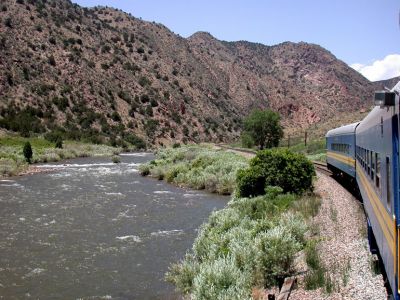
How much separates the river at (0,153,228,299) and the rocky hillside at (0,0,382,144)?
129ft

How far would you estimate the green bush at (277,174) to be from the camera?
78.3ft

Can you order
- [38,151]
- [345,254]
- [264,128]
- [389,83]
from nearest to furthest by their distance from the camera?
[345,254] < [38,151] < [264,128] < [389,83]

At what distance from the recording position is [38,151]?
55.8 m

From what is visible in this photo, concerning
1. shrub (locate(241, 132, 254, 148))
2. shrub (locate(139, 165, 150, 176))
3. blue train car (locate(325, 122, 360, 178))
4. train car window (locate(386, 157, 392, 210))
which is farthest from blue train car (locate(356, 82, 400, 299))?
shrub (locate(241, 132, 254, 148))

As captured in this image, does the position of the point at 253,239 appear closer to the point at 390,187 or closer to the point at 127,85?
the point at 390,187

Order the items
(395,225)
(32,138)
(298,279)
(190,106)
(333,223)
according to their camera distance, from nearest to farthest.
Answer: (395,225)
(298,279)
(333,223)
(32,138)
(190,106)

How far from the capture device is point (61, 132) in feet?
231

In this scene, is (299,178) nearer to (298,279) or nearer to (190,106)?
(298,279)

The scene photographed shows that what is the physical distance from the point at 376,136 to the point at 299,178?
15.0 m

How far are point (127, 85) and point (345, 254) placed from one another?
85.0m

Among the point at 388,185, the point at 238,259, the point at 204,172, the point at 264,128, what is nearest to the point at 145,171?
the point at 204,172

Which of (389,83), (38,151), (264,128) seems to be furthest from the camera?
(389,83)

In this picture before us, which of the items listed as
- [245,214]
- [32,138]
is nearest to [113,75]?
[32,138]

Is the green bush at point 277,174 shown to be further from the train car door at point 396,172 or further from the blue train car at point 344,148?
the train car door at point 396,172
